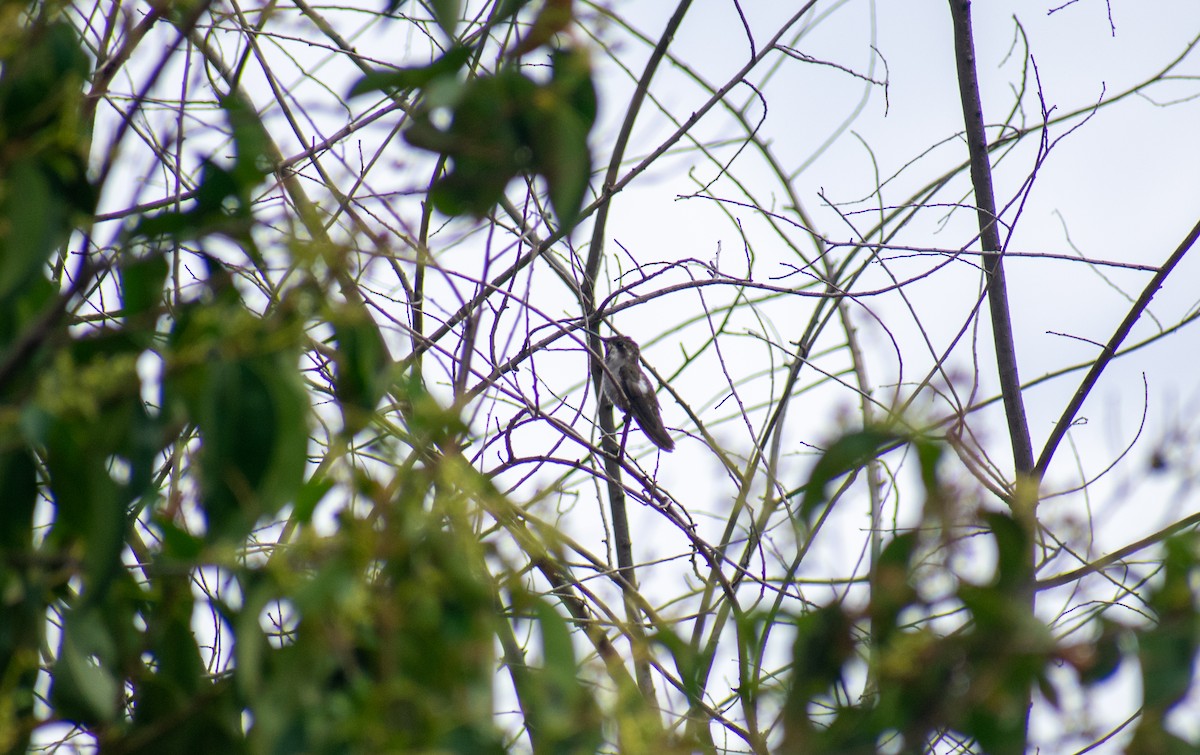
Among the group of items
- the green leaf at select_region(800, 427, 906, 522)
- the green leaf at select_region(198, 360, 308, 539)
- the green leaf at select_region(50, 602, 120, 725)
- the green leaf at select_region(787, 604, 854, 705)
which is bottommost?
the green leaf at select_region(787, 604, 854, 705)

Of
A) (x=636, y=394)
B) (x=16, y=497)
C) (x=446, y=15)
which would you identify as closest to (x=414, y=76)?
(x=446, y=15)

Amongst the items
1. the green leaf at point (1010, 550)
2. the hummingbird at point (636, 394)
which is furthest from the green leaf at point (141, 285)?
the hummingbird at point (636, 394)

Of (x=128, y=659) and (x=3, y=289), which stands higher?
(x=3, y=289)

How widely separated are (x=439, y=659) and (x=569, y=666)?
6.3 inches

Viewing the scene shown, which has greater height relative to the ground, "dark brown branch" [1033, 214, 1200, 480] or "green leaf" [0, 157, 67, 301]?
"dark brown branch" [1033, 214, 1200, 480]

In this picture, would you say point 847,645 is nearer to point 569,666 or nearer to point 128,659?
point 569,666

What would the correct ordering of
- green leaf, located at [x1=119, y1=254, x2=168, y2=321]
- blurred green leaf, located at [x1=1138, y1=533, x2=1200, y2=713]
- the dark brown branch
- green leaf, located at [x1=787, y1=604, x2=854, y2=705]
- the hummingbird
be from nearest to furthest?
blurred green leaf, located at [x1=1138, y1=533, x2=1200, y2=713] < green leaf, located at [x1=787, y1=604, x2=854, y2=705] < green leaf, located at [x1=119, y1=254, x2=168, y2=321] < the dark brown branch < the hummingbird

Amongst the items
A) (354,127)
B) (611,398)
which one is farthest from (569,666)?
(611,398)

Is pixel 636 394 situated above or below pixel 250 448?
above

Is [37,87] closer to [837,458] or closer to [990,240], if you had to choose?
[837,458]

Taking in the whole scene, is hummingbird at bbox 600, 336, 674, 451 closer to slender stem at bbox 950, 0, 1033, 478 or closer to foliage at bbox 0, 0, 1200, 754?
slender stem at bbox 950, 0, 1033, 478

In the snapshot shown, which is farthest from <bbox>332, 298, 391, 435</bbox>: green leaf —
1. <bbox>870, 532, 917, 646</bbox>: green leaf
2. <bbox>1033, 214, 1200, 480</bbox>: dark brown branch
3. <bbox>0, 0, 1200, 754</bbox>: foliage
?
<bbox>1033, 214, 1200, 480</bbox>: dark brown branch

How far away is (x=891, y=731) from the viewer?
4.31ft

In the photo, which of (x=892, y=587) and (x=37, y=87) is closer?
(x=892, y=587)
